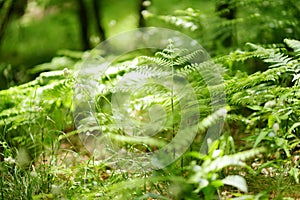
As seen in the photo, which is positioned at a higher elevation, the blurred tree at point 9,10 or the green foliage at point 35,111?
the blurred tree at point 9,10

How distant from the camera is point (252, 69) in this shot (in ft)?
9.46

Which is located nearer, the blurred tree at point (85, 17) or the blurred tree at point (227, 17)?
the blurred tree at point (227, 17)

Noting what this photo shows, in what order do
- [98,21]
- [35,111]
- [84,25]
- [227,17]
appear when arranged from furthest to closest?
[84,25]
[98,21]
[227,17]
[35,111]

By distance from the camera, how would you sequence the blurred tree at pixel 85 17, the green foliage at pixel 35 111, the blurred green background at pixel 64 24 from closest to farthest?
1. the green foliage at pixel 35 111
2. the blurred green background at pixel 64 24
3. the blurred tree at pixel 85 17

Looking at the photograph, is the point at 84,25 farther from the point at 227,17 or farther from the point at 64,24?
the point at 227,17

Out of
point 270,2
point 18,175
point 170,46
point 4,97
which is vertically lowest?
point 18,175

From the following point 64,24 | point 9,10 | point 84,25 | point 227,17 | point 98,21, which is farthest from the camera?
point 64,24

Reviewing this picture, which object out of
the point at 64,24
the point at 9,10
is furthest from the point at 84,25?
the point at 9,10

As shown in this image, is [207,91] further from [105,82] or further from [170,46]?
[105,82]

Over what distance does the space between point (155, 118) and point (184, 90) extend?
17 cm

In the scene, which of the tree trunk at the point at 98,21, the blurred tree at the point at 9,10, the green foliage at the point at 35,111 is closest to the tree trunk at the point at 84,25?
the tree trunk at the point at 98,21

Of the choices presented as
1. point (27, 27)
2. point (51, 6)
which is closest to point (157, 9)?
point (51, 6)

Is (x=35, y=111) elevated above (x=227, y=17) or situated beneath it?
situated beneath

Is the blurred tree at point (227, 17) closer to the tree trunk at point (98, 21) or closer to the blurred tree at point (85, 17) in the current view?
the tree trunk at point (98, 21)
